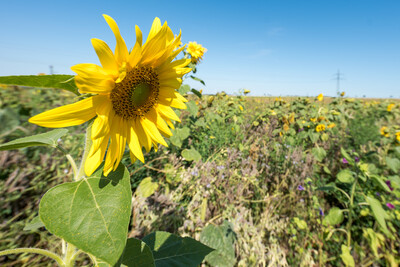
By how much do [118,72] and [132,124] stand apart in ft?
0.68

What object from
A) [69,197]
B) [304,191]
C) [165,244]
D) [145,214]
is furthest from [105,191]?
[304,191]

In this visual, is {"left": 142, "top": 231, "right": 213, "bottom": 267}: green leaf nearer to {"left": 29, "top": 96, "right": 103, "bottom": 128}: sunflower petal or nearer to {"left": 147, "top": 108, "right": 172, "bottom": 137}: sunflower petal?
{"left": 147, "top": 108, "right": 172, "bottom": 137}: sunflower petal

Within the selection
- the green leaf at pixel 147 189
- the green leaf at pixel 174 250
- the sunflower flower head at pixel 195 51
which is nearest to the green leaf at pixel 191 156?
the green leaf at pixel 147 189

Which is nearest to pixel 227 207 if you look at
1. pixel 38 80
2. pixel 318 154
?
pixel 38 80

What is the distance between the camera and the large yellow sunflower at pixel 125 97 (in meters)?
0.52

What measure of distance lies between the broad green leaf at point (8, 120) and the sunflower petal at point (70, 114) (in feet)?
5.44

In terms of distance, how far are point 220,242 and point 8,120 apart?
201 centimetres

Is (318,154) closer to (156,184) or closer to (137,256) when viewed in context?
(156,184)

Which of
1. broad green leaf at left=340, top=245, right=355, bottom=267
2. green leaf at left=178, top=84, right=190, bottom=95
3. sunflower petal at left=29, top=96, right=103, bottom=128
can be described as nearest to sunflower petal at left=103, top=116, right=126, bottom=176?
sunflower petal at left=29, top=96, right=103, bottom=128

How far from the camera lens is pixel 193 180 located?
2.27 meters

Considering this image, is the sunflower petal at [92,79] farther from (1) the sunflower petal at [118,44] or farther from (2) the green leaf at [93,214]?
(2) the green leaf at [93,214]

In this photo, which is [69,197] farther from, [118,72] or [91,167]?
[118,72]

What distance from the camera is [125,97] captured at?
701 millimetres

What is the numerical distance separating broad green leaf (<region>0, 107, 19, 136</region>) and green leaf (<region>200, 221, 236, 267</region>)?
1811mm
